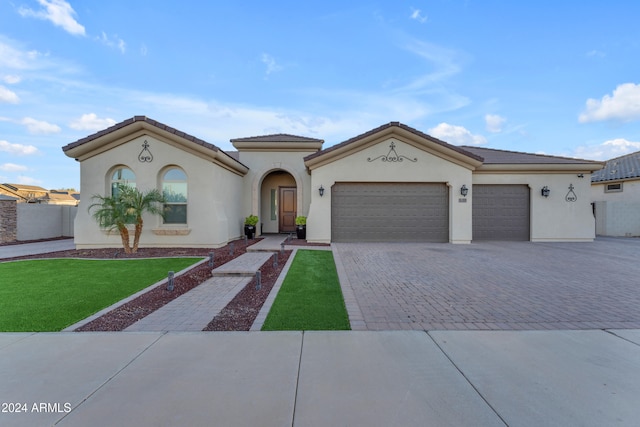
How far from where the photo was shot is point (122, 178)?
1102cm

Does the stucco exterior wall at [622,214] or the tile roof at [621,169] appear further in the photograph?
the tile roof at [621,169]

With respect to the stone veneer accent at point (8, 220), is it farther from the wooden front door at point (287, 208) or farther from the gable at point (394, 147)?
the gable at point (394, 147)

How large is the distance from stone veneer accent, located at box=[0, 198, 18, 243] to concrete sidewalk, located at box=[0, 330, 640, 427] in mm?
14175

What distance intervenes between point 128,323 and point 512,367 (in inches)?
195

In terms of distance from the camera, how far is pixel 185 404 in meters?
2.34

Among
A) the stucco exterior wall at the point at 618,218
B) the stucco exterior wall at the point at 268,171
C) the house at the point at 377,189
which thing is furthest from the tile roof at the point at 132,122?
the stucco exterior wall at the point at 618,218

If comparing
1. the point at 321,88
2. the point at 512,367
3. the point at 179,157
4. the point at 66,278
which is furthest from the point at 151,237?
the point at 321,88

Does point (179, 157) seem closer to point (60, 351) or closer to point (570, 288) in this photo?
point (60, 351)

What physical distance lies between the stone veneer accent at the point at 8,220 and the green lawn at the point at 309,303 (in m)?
14.8

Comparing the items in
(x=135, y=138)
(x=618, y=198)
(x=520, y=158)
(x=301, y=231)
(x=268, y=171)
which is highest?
(x=135, y=138)

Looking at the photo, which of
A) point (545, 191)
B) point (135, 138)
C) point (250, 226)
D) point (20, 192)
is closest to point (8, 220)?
point (135, 138)

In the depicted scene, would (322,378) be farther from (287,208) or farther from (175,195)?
(287,208)

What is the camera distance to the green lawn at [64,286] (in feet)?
13.8

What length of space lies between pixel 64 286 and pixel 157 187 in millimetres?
5550
